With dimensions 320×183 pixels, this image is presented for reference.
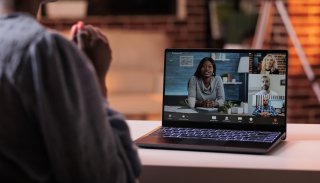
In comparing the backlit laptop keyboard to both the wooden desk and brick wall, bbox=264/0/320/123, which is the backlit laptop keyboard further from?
brick wall, bbox=264/0/320/123

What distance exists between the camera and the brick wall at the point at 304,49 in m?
3.34

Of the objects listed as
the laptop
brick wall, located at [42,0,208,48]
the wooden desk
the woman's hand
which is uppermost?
brick wall, located at [42,0,208,48]

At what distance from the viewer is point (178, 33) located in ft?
15.9

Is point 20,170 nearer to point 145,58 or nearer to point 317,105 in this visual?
point 317,105

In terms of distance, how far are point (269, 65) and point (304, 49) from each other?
214 cm

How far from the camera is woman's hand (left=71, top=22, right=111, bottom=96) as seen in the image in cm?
98

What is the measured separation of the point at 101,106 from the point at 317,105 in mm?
2973

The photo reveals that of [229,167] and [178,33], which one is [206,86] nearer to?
[229,167]

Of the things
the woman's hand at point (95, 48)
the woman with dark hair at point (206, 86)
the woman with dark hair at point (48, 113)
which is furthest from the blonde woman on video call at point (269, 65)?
the woman with dark hair at point (48, 113)

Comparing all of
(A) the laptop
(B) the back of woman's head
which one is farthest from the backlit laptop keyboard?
(B) the back of woman's head

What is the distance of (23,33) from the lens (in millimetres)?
797

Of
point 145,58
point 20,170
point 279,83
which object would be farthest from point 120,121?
point 145,58

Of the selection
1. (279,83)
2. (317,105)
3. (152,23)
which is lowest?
(317,105)

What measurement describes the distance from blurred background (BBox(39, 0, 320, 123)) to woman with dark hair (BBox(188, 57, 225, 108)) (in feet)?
6.63
